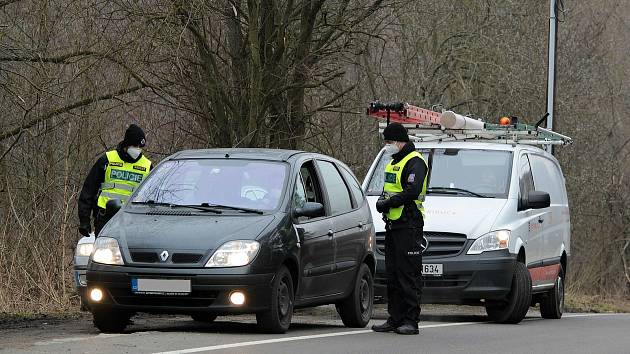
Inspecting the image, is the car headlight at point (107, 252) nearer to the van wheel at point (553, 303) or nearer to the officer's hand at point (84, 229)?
the officer's hand at point (84, 229)

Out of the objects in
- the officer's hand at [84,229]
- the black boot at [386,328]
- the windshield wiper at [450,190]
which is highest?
the windshield wiper at [450,190]

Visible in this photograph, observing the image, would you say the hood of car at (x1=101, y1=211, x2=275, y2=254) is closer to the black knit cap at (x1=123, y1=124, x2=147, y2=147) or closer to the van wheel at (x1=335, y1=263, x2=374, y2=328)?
the black knit cap at (x1=123, y1=124, x2=147, y2=147)

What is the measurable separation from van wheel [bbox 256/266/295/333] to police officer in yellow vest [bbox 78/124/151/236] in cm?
231

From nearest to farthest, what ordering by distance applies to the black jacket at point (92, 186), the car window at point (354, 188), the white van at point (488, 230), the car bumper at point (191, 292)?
the car bumper at point (191, 292) < the black jacket at point (92, 186) < the car window at point (354, 188) < the white van at point (488, 230)

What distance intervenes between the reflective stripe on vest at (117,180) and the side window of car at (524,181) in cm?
475

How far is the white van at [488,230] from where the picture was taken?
567 inches

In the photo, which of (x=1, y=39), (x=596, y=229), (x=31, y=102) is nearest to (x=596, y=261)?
(x=596, y=229)

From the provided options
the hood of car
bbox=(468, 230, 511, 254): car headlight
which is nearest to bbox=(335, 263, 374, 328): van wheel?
bbox=(468, 230, 511, 254): car headlight

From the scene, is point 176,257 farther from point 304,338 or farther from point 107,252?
point 304,338

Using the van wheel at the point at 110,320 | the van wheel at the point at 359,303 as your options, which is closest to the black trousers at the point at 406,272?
the van wheel at the point at 359,303

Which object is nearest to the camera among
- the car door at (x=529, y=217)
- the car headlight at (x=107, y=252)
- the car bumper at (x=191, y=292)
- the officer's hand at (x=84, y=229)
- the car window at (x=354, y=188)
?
the car bumper at (x=191, y=292)

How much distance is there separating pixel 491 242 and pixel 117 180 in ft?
13.9

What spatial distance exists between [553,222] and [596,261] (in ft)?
58.2

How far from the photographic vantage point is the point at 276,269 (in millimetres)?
10789
